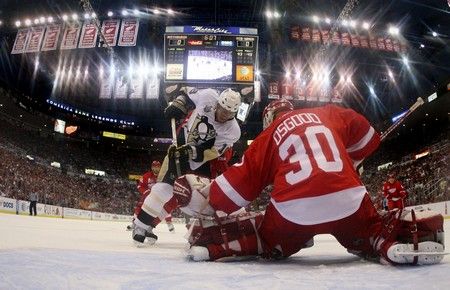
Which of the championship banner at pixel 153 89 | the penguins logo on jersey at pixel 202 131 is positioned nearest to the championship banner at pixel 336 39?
the championship banner at pixel 153 89

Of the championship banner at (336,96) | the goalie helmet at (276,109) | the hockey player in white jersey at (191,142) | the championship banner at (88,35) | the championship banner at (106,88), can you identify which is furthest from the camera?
the championship banner at (336,96)

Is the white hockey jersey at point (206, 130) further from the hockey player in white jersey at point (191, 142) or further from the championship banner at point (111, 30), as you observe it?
the championship banner at point (111, 30)

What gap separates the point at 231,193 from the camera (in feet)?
6.29

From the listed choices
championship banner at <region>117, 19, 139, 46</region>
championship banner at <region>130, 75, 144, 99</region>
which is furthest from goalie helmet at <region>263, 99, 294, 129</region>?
championship banner at <region>130, 75, 144, 99</region>

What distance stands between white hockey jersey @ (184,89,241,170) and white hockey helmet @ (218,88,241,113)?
319mm

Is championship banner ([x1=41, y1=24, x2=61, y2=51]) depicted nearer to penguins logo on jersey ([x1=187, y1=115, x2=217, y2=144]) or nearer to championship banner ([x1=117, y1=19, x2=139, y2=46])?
championship banner ([x1=117, y1=19, x2=139, y2=46])

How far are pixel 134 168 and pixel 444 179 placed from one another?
21936mm

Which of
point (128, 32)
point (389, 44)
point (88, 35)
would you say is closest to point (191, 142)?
point (128, 32)

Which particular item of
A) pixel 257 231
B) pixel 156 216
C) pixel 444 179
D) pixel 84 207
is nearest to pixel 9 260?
pixel 257 231

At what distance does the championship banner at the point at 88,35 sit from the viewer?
43.9 feet

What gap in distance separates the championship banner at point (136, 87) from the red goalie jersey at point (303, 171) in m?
13.1

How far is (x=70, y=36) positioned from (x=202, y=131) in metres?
12.1

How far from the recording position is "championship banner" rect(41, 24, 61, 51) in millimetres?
13562

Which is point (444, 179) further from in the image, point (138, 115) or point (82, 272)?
point (138, 115)
